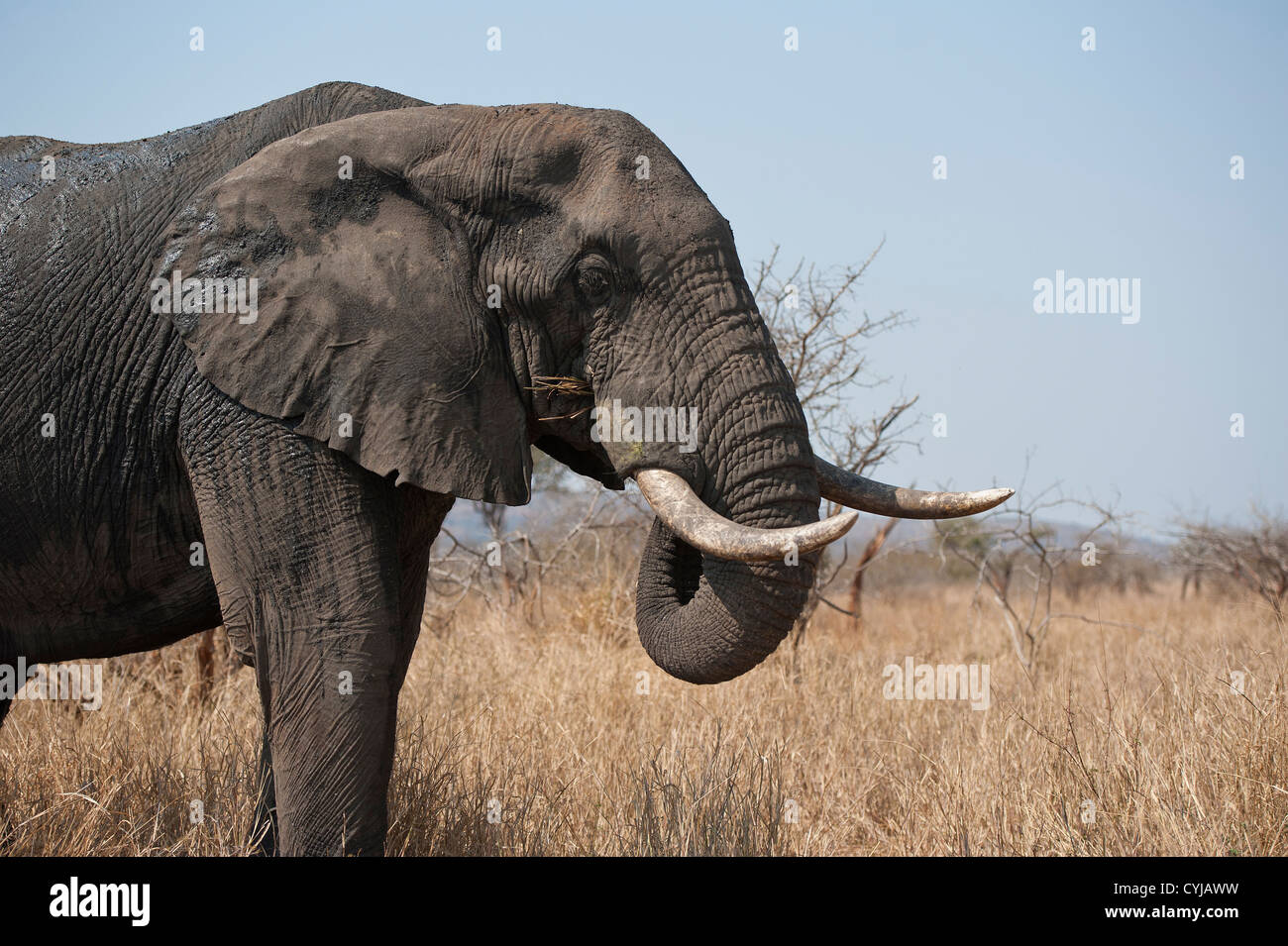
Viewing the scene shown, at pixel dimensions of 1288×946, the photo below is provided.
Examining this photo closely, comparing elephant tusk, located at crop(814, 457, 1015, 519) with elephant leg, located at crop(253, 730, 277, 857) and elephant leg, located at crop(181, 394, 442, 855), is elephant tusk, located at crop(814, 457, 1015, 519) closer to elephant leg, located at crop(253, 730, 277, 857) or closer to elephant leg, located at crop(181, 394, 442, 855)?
elephant leg, located at crop(181, 394, 442, 855)

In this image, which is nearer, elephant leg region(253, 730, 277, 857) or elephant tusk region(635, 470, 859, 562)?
elephant tusk region(635, 470, 859, 562)

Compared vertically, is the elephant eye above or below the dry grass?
above

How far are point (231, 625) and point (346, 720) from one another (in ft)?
1.58

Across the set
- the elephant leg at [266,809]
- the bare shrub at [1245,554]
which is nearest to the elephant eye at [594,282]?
the elephant leg at [266,809]

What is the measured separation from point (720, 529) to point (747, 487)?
248 mm

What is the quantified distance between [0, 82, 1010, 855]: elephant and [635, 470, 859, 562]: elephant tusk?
1 centimetres

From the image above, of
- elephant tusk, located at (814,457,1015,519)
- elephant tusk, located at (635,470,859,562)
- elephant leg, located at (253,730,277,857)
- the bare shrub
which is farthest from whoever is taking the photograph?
the bare shrub

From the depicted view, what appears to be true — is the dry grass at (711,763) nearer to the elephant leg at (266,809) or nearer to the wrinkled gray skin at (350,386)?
the elephant leg at (266,809)

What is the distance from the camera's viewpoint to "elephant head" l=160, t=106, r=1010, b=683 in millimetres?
4102

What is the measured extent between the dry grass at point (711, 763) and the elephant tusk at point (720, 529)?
163 centimetres

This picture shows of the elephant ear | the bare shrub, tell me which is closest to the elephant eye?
the elephant ear

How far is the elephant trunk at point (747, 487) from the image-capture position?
407cm

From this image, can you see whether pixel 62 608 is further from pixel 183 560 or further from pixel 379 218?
pixel 379 218

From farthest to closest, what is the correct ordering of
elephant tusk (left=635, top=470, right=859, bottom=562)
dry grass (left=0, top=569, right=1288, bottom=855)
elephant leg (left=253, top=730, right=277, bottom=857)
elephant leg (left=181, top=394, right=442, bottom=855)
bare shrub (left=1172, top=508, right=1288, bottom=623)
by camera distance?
1. bare shrub (left=1172, top=508, right=1288, bottom=623)
2. dry grass (left=0, top=569, right=1288, bottom=855)
3. elephant leg (left=253, top=730, right=277, bottom=857)
4. elephant leg (left=181, top=394, right=442, bottom=855)
5. elephant tusk (left=635, top=470, right=859, bottom=562)
